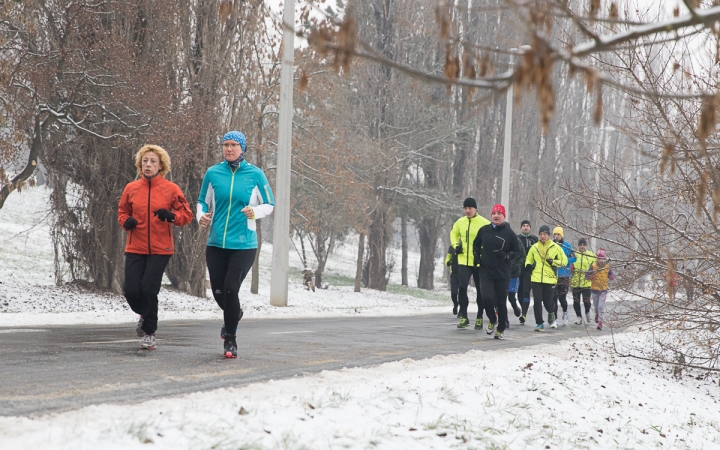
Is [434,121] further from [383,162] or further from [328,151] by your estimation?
[328,151]

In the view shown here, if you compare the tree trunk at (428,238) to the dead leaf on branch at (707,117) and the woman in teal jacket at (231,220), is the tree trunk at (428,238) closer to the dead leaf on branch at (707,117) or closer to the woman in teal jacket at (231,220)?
the woman in teal jacket at (231,220)

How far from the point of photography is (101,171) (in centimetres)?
1734

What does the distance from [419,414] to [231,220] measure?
9.26 feet

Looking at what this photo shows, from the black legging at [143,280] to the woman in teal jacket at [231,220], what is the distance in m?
0.54

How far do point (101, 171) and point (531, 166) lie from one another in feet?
105

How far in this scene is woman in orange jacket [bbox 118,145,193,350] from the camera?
7.48 meters

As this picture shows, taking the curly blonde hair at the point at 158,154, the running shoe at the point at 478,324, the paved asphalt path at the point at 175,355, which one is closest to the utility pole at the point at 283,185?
the paved asphalt path at the point at 175,355

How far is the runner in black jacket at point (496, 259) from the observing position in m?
11.6

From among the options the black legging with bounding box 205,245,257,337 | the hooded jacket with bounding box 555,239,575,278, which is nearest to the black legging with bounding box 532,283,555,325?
the hooded jacket with bounding box 555,239,575,278

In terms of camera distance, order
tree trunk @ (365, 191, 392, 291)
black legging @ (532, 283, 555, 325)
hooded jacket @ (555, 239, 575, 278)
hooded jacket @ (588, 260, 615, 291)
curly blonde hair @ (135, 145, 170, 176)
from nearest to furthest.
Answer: curly blonde hair @ (135, 145, 170, 176)
hooded jacket @ (588, 260, 615, 291)
hooded jacket @ (555, 239, 575, 278)
black legging @ (532, 283, 555, 325)
tree trunk @ (365, 191, 392, 291)

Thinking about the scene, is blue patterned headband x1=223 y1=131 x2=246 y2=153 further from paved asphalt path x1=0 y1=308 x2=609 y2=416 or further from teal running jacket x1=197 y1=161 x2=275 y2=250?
paved asphalt path x1=0 y1=308 x2=609 y2=416

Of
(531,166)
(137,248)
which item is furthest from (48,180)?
(531,166)

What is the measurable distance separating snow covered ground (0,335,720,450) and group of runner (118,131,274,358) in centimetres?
137

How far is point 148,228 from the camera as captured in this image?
7516mm
